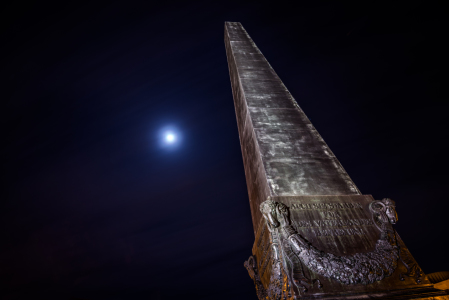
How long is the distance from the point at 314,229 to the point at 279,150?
2506 millimetres

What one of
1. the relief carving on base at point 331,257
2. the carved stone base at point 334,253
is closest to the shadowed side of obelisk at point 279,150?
the carved stone base at point 334,253

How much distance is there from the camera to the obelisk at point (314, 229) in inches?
174

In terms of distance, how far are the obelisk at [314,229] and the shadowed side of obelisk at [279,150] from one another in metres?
0.03

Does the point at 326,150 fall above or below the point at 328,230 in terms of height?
above

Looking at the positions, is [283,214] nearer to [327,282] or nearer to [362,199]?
[327,282]

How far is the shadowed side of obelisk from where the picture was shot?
6312mm

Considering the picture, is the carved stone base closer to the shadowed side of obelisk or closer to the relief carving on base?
the relief carving on base

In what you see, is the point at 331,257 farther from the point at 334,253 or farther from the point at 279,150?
the point at 279,150

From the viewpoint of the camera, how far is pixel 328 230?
5.16m

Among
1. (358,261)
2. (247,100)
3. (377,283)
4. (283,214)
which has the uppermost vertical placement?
(247,100)

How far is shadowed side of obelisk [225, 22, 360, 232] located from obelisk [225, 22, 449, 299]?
27mm

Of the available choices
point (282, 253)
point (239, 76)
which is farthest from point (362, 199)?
point (239, 76)

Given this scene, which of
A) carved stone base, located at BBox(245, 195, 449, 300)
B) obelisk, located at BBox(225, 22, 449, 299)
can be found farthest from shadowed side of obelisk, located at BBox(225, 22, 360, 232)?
carved stone base, located at BBox(245, 195, 449, 300)

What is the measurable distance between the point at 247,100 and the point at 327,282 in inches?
232
